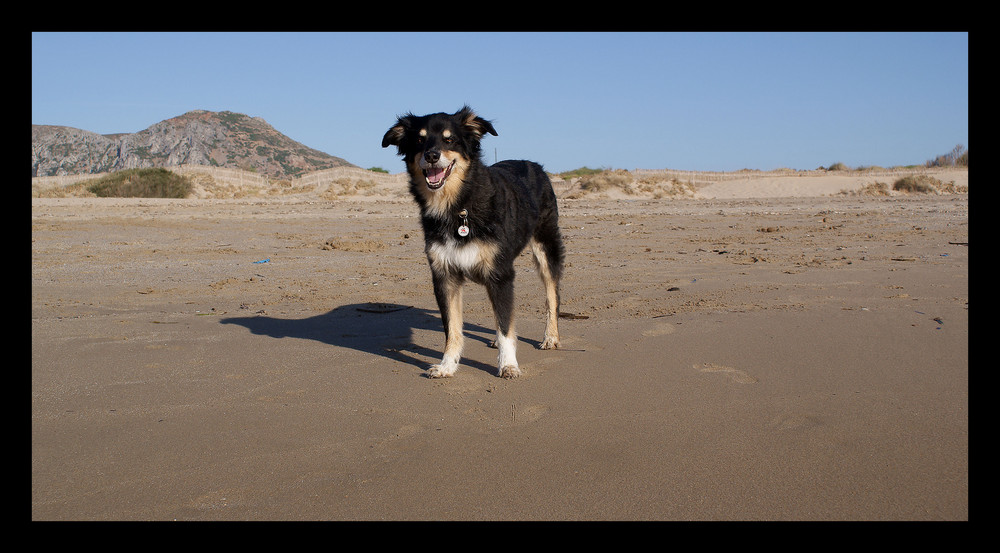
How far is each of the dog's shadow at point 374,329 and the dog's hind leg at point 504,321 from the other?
19 cm

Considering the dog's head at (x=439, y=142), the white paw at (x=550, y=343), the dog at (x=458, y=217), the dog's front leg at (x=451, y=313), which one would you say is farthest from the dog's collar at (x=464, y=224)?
the white paw at (x=550, y=343)

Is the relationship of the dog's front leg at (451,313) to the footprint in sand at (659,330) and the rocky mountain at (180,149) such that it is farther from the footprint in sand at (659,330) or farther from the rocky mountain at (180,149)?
the rocky mountain at (180,149)

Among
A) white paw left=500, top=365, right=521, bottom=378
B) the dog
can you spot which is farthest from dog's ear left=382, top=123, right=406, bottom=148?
white paw left=500, top=365, right=521, bottom=378

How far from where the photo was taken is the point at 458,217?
5.35 meters

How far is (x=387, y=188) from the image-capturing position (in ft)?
94.5

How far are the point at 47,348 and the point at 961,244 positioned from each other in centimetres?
1228

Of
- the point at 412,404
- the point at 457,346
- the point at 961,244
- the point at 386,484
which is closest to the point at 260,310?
the point at 457,346

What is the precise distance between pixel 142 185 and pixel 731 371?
1168 inches

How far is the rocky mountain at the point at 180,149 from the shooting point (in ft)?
285

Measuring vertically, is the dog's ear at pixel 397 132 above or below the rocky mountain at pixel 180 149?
below

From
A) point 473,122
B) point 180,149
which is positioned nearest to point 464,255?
point 473,122

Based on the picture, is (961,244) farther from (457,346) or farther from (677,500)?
(677,500)

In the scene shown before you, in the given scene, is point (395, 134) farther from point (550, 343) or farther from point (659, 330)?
point (659, 330)
